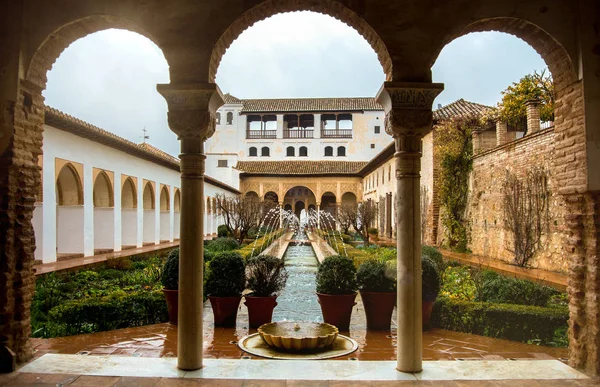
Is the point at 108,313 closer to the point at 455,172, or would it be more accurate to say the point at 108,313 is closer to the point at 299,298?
the point at 299,298

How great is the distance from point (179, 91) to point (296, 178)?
40.5 metres

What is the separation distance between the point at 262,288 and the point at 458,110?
1855 cm

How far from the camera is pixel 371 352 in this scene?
5930 millimetres

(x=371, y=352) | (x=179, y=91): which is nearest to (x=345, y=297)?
(x=371, y=352)

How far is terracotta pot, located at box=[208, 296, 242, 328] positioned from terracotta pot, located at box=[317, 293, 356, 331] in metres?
1.38

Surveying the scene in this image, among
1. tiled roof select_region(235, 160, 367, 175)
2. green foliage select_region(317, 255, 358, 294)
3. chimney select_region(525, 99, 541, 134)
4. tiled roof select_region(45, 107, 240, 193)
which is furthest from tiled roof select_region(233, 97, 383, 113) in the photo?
green foliage select_region(317, 255, 358, 294)

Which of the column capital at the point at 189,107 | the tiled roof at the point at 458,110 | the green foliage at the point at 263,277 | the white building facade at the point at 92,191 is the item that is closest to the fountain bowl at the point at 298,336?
the green foliage at the point at 263,277

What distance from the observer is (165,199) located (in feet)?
86.7

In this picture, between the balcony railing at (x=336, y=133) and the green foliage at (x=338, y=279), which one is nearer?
the green foliage at (x=338, y=279)

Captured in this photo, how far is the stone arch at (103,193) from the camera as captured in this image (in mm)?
17812

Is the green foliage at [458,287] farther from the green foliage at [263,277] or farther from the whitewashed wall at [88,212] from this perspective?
the whitewashed wall at [88,212]

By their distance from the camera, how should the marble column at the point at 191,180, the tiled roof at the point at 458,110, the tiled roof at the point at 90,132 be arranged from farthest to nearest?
the tiled roof at the point at 458,110 < the tiled roof at the point at 90,132 < the marble column at the point at 191,180

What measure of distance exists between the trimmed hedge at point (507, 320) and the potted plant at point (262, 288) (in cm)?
255

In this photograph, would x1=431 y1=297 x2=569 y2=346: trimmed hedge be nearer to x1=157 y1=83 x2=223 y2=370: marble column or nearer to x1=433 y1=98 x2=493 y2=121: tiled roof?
x1=157 y1=83 x2=223 y2=370: marble column
